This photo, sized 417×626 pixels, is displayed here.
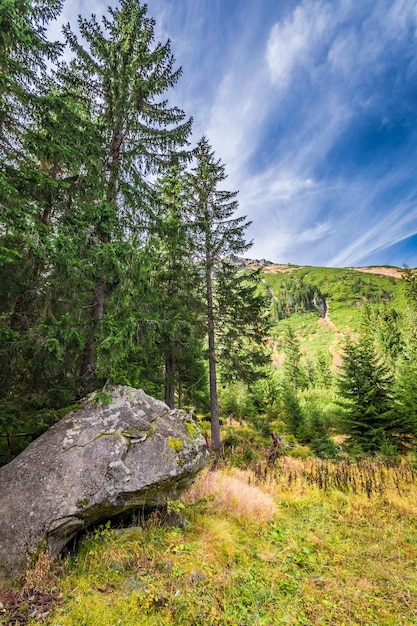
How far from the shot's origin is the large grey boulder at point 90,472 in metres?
3.93

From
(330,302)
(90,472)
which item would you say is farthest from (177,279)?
(330,302)

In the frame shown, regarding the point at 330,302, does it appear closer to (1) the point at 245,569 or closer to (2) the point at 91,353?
(2) the point at 91,353

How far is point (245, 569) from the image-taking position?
4238 millimetres

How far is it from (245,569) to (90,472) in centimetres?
290

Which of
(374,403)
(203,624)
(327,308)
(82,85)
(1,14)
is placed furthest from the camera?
(327,308)

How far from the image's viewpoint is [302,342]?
8325cm

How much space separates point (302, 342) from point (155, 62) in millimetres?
83150

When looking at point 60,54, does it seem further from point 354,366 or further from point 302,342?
point 302,342

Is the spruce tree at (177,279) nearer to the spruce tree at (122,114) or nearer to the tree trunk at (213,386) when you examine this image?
the tree trunk at (213,386)

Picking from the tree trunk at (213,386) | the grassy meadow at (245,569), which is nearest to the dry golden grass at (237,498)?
the grassy meadow at (245,569)

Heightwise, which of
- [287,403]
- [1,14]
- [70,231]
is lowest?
[287,403]

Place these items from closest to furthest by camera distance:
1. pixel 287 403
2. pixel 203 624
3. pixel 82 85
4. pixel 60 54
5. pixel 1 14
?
pixel 203 624 → pixel 1 14 → pixel 60 54 → pixel 82 85 → pixel 287 403

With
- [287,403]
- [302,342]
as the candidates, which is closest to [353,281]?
[302,342]

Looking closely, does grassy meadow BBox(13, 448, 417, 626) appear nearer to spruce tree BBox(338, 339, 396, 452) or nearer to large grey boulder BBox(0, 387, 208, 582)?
large grey boulder BBox(0, 387, 208, 582)
